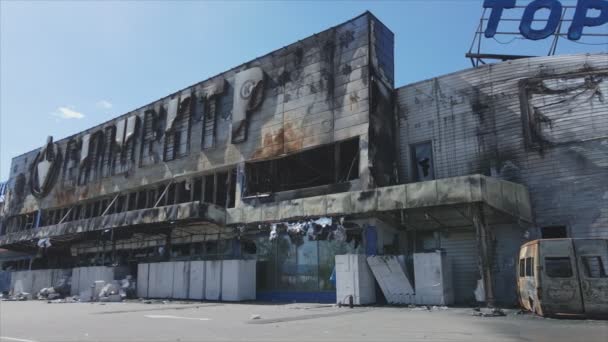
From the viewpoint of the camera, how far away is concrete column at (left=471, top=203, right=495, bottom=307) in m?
16.9

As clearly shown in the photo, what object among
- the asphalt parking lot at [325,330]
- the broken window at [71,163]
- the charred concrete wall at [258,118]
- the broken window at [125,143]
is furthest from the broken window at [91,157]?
the asphalt parking lot at [325,330]

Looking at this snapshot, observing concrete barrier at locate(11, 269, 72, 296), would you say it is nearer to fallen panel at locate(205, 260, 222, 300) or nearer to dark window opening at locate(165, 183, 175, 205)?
dark window opening at locate(165, 183, 175, 205)

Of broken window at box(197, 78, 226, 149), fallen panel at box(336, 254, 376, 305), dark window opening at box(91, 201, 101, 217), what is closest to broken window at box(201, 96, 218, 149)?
broken window at box(197, 78, 226, 149)

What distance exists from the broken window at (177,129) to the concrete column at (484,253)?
22330 mm

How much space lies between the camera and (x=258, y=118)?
2881cm

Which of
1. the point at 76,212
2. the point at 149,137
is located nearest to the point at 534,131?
the point at 149,137

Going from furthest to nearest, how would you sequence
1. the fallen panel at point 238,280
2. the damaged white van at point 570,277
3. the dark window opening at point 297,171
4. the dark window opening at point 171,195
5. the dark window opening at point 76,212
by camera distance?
the dark window opening at point 76,212, the dark window opening at point 171,195, the dark window opening at point 297,171, the fallen panel at point 238,280, the damaged white van at point 570,277

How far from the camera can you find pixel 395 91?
26.1 meters

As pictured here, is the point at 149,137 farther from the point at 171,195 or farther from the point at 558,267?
the point at 558,267

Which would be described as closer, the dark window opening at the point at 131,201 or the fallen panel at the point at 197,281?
the fallen panel at the point at 197,281

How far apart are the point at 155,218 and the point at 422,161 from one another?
16195 millimetres

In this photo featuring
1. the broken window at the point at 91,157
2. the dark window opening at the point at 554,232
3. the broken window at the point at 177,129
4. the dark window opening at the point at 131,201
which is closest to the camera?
the dark window opening at the point at 554,232

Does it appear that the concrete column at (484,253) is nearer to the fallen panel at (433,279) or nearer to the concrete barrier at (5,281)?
the fallen panel at (433,279)

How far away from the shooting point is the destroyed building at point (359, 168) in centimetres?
2009
